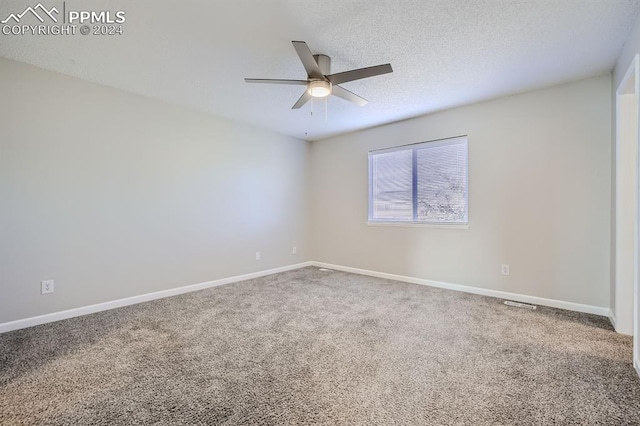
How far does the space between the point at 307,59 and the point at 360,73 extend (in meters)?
0.44

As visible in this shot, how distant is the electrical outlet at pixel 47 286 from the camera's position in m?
2.73

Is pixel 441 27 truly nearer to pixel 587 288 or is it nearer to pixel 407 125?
pixel 407 125

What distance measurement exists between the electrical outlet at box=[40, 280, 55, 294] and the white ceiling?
2068mm

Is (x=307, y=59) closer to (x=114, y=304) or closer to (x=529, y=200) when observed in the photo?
(x=529, y=200)

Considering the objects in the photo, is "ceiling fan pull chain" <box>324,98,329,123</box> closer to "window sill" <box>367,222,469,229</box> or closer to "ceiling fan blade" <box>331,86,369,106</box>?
"ceiling fan blade" <box>331,86,369,106</box>

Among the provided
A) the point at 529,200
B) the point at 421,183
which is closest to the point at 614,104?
the point at 529,200

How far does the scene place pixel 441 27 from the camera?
211 cm

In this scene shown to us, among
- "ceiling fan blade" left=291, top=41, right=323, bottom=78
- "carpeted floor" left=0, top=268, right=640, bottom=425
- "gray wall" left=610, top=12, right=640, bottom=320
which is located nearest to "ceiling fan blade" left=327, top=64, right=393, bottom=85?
"ceiling fan blade" left=291, top=41, right=323, bottom=78

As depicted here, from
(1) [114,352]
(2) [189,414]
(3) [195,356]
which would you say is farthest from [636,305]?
(1) [114,352]

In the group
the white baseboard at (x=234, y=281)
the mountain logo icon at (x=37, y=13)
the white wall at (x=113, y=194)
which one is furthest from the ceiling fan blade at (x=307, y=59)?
the white baseboard at (x=234, y=281)

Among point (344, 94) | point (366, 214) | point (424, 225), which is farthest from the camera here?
point (366, 214)
